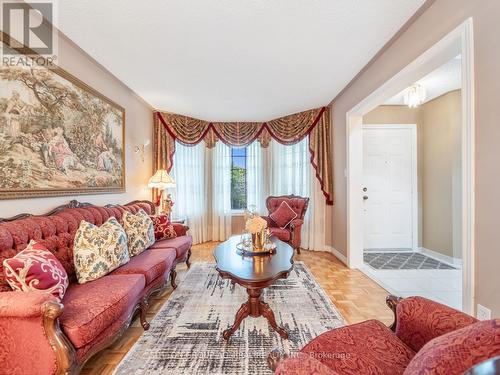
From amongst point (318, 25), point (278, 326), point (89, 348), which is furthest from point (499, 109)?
point (89, 348)

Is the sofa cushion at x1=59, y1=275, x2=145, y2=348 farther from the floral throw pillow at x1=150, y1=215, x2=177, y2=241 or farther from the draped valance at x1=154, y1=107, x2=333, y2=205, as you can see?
the draped valance at x1=154, y1=107, x2=333, y2=205

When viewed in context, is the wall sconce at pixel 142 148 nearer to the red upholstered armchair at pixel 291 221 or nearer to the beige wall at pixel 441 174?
the red upholstered armchair at pixel 291 221

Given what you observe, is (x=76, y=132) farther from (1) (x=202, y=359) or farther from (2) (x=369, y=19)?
(2) (x=369, y=19)

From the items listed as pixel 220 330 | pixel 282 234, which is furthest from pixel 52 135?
pixel 282 234

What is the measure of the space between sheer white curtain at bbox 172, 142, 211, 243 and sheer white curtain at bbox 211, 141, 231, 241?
0.19 metres

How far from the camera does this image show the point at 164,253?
101 inches

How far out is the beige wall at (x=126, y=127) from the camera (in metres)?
1.99

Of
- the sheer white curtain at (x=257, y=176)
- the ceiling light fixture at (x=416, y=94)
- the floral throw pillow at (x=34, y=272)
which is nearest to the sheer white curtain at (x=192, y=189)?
the sheer white curtain at (x=257, y=176)

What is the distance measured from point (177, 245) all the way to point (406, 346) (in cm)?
241

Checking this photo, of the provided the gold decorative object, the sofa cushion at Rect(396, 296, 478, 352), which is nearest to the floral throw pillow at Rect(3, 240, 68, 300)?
the gold decorative object

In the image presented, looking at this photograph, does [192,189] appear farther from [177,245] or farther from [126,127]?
[177,245]

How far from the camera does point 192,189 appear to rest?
4773 mm

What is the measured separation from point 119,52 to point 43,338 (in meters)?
2.55

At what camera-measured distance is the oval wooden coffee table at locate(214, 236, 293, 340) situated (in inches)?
67.9
